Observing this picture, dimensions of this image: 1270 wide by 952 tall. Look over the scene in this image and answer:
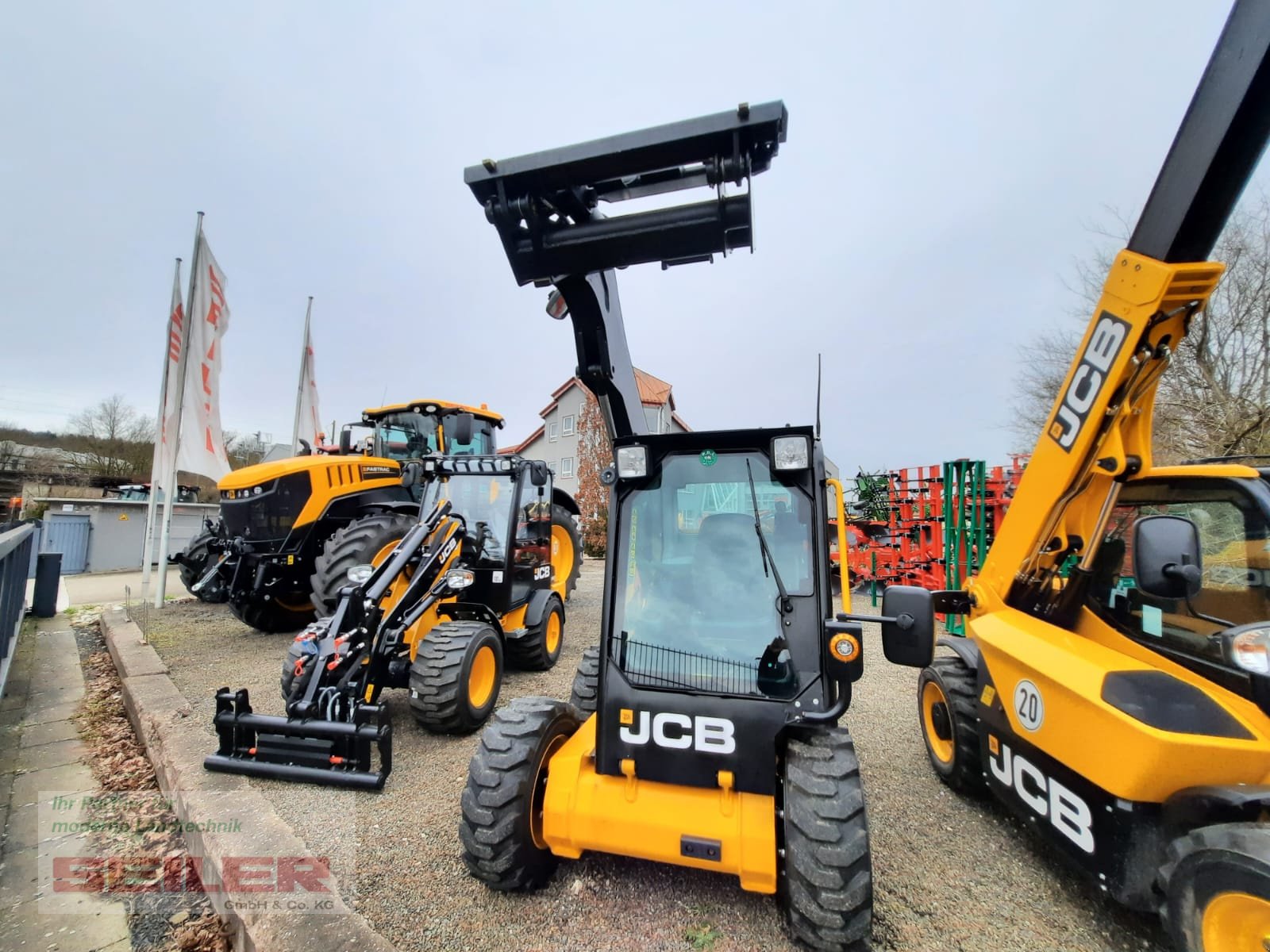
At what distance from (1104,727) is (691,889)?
169 centimetres

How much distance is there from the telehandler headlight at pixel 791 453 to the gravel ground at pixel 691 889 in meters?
1.73

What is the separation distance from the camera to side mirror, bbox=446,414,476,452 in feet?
26.3

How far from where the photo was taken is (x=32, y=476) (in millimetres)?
22828

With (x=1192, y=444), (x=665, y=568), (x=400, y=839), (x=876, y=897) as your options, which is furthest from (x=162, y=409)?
(x=1192, y=444)

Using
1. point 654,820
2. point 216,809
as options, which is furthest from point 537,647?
point 654,820

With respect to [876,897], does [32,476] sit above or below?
above

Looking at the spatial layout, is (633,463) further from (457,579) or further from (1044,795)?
(457,579)

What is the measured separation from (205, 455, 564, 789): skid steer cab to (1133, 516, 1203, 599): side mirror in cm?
364

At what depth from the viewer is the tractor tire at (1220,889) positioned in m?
1.58

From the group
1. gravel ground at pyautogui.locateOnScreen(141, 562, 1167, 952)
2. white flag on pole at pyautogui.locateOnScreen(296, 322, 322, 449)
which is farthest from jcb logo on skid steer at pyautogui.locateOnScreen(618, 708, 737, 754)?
white flag on pole at pyautogui.locateOnScreen(296, 322, 322, 449)

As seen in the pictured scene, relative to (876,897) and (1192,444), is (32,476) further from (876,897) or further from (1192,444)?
(1192,444)

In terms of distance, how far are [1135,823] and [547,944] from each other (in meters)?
2.11

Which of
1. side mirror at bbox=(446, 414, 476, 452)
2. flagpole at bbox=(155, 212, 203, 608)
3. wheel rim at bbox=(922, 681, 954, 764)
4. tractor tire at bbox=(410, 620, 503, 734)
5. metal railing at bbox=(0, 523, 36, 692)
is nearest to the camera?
wheel rim at bbox=(922, 681, 954, 764)

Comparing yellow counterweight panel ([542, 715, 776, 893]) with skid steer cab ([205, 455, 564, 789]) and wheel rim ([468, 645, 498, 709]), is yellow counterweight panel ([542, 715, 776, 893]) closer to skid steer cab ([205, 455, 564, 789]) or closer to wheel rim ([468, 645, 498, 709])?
skid steer cab ([205, 455, 564, 789])
